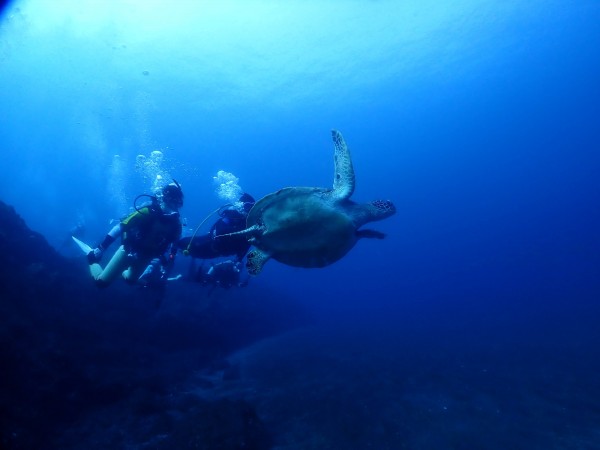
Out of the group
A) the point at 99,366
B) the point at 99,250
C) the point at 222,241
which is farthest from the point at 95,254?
the point at 222,241

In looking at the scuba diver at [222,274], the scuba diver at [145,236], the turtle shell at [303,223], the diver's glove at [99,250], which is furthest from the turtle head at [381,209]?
the diver's glove at [99,250]

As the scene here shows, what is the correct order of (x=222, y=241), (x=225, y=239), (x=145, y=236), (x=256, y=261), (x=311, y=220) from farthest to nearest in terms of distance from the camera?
(x=145, y=236), (x=222, y=241), (x=225, y=239), (x=256, y=261), (x=311, y=220)

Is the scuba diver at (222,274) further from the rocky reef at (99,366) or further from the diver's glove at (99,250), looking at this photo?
the rocky reef at (99,366)

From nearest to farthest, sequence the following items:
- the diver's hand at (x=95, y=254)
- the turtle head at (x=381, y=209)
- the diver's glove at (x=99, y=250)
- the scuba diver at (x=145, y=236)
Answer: the turtle head at (x=381, y=209)
the scuba diver at (x=145, y=236)
the diver's glove at (x=99, y=250)
the diver's hand at (x=95, y=254)

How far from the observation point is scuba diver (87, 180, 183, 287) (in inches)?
318

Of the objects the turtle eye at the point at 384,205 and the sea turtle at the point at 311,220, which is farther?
the turtle eye at the point at 384,205

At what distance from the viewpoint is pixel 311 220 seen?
5.57 meters

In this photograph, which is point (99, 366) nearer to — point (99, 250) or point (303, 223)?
point (99, 250)

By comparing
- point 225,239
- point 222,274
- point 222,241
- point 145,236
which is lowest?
point 225,239

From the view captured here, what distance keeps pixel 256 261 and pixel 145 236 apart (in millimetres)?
3966

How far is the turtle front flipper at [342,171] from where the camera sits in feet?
18.3

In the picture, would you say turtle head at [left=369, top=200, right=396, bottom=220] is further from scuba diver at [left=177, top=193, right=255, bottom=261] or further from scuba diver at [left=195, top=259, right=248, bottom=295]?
scuba diver at [left=195, top=259, right=248, bottom=295]

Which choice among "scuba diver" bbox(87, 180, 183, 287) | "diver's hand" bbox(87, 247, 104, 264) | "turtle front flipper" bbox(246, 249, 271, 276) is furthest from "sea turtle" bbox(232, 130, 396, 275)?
"diver's hand" bbox(87, 247, 104, 264)

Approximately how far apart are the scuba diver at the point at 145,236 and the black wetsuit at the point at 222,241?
0.57 meters
